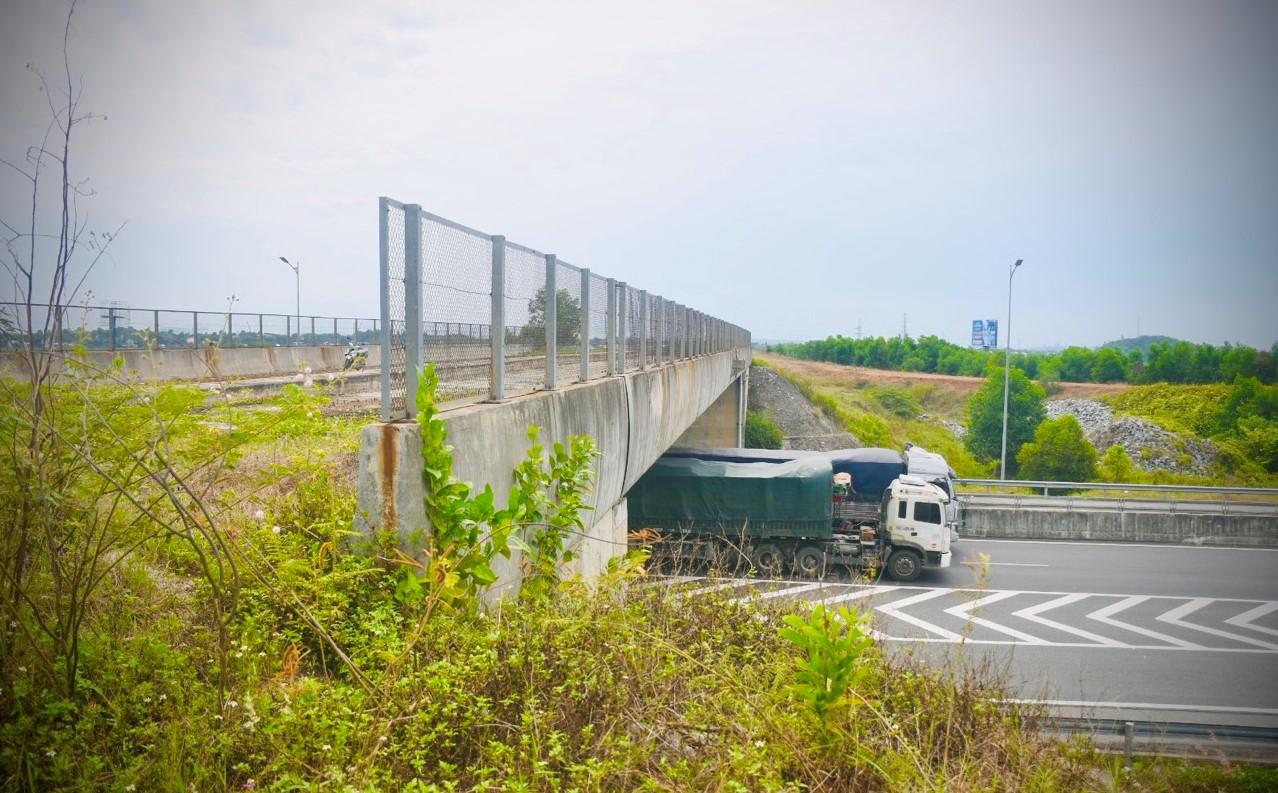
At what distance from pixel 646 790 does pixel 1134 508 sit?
3211 centimetres

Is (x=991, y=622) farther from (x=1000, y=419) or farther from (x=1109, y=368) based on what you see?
(x=1109, y=368)

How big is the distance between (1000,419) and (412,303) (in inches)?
2400

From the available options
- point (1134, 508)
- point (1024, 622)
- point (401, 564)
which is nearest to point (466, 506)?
point (401, 564)

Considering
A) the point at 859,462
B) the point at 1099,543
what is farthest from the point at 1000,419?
the point at 859,462

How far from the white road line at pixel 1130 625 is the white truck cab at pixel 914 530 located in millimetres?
3532

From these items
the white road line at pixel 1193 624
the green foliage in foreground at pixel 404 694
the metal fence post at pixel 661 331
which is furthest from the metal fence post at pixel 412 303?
the white road line at pixel 1193 624

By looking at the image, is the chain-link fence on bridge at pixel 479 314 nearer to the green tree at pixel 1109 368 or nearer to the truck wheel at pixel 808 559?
the truck wheel at pixel 808 559

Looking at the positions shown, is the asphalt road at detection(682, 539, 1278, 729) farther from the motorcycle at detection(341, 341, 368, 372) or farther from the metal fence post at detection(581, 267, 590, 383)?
the motorcycle at detection(341, 341, 368, 372)

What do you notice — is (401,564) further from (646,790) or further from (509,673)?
(646,790)

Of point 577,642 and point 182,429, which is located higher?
point 182,429

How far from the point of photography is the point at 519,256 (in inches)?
295

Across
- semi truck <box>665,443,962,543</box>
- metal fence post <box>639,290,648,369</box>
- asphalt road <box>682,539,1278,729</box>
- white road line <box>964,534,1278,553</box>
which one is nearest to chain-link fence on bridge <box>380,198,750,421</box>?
metal fence post <box>639,290,648,369</box>

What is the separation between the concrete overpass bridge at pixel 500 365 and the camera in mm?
5168

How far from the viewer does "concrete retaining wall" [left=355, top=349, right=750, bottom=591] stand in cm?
511
